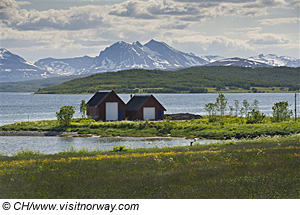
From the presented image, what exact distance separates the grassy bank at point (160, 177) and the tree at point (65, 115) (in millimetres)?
46868

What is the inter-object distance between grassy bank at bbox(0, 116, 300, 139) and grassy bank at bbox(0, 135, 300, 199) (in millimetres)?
34377

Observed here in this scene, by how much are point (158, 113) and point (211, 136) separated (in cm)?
2122

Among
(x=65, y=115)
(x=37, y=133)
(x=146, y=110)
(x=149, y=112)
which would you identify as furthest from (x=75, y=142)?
(x=149, y=112)

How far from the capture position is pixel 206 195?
48.3ft

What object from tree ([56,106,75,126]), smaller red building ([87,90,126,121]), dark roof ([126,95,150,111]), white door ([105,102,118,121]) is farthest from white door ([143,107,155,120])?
tree ([56,106,75,126])

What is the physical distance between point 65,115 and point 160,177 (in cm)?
5450

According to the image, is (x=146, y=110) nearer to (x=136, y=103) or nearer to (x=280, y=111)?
(x=136, y=103)

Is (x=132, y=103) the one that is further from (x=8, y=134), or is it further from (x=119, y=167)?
(x=119, y=167)

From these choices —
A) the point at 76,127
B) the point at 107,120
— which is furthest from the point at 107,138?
the point at 107,120

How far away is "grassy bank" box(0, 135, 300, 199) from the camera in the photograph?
50.6 feet

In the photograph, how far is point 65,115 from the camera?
7125cm

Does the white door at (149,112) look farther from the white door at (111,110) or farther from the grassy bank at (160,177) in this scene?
the grassy bank at (160,177)

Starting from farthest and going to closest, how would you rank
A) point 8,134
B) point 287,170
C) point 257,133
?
point 8,134
point 257,133
point 287,170

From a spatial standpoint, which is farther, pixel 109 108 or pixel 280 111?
pixel 109 108
